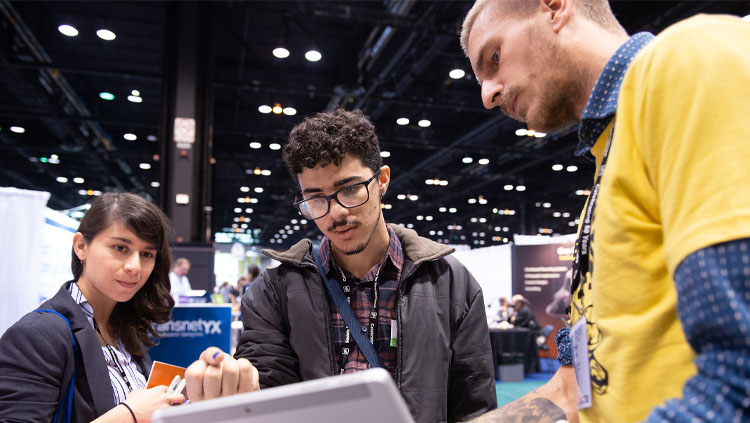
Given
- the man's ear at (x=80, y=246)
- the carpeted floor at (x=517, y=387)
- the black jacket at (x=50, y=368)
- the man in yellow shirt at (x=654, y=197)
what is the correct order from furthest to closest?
the carpeted floor at (x=517, y=387) → the man's ear at (x=80, y=246) → the black jacket at (x=50, y=368) → the man in yellow shirt at (x=654, y=197)

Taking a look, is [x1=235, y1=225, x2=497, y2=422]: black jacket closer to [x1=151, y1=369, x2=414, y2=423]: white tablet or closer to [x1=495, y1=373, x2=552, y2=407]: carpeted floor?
[x1=151, y1=369, x2=414, y2=423]: white tablet

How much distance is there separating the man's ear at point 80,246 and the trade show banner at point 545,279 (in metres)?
9.05

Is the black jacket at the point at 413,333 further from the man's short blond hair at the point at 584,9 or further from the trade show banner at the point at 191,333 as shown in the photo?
the trade show banner at the point at 191,333

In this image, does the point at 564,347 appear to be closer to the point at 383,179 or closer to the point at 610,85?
the point at 610,85

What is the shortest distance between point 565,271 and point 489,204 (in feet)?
42.9

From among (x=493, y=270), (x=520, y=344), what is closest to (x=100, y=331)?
(x=520, y=344)

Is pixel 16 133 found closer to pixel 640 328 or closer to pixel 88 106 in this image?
pixel 88 106

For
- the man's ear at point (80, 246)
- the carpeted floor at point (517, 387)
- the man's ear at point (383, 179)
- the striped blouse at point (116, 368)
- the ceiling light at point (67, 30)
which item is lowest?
the carpeted floor at point (517, 387)

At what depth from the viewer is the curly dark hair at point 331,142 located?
162cm

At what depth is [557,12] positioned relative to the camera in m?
0.95

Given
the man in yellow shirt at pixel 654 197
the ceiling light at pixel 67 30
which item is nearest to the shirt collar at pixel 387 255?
the man in yellow shirt at pixel 654 197

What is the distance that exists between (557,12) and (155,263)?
1.92m

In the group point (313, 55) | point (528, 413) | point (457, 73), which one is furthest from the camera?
point (457, 73)

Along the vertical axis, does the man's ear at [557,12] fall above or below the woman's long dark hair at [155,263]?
above
